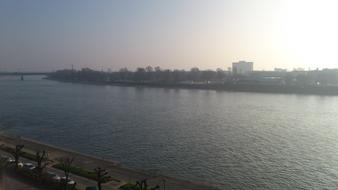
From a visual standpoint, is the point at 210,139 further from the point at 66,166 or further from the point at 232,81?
the point at 232,81

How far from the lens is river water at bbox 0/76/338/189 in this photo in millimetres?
10008

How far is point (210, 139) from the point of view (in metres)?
14.1

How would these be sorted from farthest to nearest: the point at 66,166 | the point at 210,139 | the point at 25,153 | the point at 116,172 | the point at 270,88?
the point at 270,88 → the point at 210,139 → the point at 25,153 → the point at 116,172 → the point at 66,166

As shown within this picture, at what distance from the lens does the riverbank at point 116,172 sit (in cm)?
844

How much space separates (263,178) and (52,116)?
542 inches

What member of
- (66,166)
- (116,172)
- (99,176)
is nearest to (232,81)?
(116,172)

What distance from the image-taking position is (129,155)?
11758 millimetres

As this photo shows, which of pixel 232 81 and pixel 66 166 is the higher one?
pixel 232 81

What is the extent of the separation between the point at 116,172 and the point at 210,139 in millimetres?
5582

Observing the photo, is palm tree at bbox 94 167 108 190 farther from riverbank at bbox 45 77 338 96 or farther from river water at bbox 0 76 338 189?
riverbank at bbox 45 77 338 96

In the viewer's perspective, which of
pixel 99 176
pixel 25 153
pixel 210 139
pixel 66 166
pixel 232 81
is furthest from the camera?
pixel 232 81

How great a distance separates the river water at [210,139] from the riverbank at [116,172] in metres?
0.68

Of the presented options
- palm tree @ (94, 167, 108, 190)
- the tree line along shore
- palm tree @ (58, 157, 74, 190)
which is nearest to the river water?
palm tree @ (58, 157, 74, 190)

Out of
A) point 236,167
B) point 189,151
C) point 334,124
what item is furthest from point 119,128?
point 334,124
